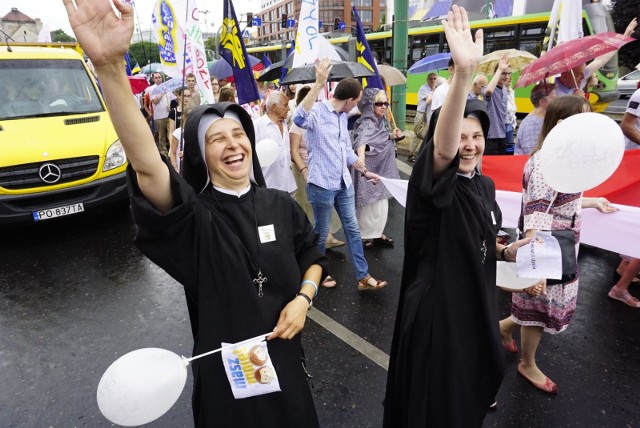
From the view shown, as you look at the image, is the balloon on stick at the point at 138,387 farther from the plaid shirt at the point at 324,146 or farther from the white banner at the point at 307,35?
the white banner at the point at 307,35

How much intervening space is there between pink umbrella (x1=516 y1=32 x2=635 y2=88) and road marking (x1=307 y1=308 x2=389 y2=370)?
345cm

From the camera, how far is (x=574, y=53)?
4.53 m

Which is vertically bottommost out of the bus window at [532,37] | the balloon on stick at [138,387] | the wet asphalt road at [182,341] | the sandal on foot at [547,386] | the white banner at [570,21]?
the wet asphalt road at [182,341]

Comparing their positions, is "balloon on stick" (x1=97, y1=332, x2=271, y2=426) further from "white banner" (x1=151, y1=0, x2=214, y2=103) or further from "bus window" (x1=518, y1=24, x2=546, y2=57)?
"bus window" (x1=518, y1=24, x2=546, y2=57)

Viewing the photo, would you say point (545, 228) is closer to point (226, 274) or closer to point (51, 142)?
point (226, 274)

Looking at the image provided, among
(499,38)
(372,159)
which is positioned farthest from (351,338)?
(499,38)

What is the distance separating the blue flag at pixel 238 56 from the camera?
5027 mm

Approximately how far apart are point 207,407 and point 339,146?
2.88 m

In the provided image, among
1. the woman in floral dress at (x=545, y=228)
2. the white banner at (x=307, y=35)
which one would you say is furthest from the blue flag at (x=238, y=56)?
the woman in floral dress at (x=545, y=228)

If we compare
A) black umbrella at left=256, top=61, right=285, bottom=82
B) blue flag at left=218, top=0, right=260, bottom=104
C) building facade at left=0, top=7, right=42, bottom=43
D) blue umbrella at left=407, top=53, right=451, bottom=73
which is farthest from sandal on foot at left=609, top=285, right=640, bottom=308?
building facade at left=0, top=7, right=42, bottom=43

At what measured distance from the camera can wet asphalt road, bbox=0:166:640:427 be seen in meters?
2.63

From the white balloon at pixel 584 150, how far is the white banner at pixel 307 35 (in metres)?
4.29

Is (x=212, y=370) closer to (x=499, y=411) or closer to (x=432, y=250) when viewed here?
(x=432, y=250)

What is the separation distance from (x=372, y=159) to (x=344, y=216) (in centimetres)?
111
